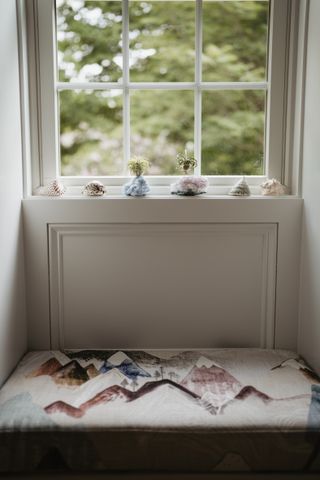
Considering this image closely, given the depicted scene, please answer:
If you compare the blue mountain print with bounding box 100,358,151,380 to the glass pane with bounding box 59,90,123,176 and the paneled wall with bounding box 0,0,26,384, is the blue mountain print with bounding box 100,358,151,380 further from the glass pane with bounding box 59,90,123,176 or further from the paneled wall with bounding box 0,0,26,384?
the glass pane with bounding box 59,90,123,176

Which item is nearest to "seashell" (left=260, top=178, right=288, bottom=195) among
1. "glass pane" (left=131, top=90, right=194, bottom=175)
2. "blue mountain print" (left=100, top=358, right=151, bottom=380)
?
"glass pane" (left=131, top=90, right=194, bottom=175)

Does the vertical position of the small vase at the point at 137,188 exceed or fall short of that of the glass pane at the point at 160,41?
it falls short

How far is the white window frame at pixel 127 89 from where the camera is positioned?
6.50ft

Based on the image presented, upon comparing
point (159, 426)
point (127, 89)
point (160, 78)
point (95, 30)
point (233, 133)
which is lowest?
point (159, 426)

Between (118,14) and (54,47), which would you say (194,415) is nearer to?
(54,47)

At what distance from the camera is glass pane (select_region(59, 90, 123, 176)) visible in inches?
96.7

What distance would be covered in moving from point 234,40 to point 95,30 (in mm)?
905

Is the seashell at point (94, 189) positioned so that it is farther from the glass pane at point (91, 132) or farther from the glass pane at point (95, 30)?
the glass pane at point (95, 30)

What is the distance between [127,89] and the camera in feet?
6.81

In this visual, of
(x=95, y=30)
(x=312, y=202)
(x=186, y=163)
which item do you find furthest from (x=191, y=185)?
(x=95, y=30)

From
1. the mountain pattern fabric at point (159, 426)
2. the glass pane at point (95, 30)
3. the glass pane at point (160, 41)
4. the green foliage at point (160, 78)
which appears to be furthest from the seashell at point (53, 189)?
the mountain pattern fabric at point (159, 426)

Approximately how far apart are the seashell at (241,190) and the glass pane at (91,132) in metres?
0.63

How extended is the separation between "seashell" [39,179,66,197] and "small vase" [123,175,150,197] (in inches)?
10.5

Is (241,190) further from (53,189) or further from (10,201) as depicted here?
(10,201)
